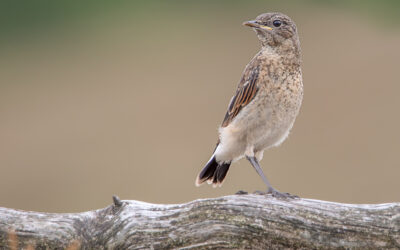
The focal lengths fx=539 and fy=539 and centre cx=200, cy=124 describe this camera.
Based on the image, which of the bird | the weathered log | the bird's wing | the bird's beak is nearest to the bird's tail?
the bird

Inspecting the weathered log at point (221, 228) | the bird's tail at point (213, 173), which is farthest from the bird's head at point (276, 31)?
the weathered log at point (221, 228)

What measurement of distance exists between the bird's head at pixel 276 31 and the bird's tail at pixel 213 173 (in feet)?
4.91

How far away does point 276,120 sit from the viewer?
5.61m

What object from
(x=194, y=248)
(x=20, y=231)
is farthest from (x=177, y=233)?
(x=20, y=231)

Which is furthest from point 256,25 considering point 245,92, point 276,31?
point 245,92

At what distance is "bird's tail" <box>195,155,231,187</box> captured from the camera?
6.31 m

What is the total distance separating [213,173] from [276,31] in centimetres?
180

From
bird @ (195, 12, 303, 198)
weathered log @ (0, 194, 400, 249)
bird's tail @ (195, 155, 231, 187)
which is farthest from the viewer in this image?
bird's tail @ (195, 155, 231, 187)

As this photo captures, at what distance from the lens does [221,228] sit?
170 inches

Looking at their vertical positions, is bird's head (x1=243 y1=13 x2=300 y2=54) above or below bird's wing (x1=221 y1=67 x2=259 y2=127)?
above

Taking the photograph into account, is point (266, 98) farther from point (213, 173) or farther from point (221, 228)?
point (221, 228)

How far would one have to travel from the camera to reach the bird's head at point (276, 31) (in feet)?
19.3

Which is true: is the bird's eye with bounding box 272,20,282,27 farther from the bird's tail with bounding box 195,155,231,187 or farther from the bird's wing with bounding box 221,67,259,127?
the bird's tail with bounding box 195,155,231,187

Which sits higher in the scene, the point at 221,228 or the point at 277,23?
the point at 277,23
